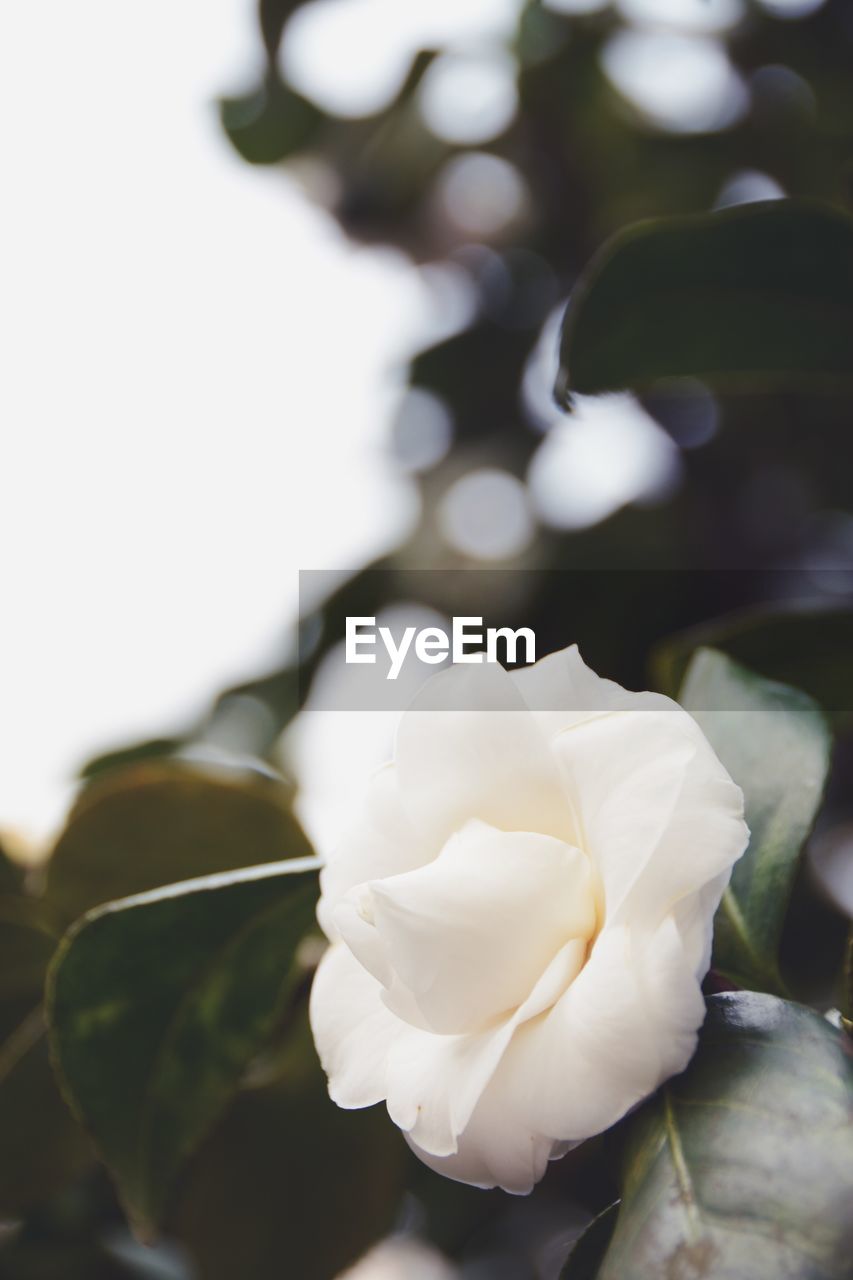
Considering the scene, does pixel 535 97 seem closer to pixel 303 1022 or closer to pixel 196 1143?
pixel 303 1022

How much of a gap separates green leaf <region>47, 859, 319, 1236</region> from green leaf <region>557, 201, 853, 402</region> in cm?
28

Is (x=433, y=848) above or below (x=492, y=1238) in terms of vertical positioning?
above

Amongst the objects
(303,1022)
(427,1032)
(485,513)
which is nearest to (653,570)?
(485,513)

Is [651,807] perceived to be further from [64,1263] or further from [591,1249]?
[64,1263]

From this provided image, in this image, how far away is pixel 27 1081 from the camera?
1.95 feet

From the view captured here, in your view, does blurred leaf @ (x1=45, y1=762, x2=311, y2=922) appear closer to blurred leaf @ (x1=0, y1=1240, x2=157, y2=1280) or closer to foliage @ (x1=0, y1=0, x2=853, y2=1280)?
foliage @ (x1=0, y1=0, x2=853, y2=1280)

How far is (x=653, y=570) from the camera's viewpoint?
1.10 m

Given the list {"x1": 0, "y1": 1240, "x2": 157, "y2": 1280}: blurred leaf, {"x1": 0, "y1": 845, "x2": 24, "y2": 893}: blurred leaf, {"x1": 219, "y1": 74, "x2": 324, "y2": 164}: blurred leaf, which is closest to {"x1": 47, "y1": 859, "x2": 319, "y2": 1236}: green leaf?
{"x1": 0, "y1": 845, "x2": 24, "y2": 893}: blurred leaf

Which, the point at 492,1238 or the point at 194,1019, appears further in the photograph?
the point at 492,1238

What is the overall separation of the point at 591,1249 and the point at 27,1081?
1.24 ft

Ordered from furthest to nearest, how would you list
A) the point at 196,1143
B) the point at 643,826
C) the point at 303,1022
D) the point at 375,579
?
the point at 375,579
the point at 303,1022
the point at 196,1143
the point at 643,826

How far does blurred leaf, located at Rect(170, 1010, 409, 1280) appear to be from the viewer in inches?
27.3

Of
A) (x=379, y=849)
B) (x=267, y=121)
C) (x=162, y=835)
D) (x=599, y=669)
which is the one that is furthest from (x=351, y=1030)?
(x=267, y=121)

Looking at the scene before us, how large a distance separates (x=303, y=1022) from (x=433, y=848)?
366mm
